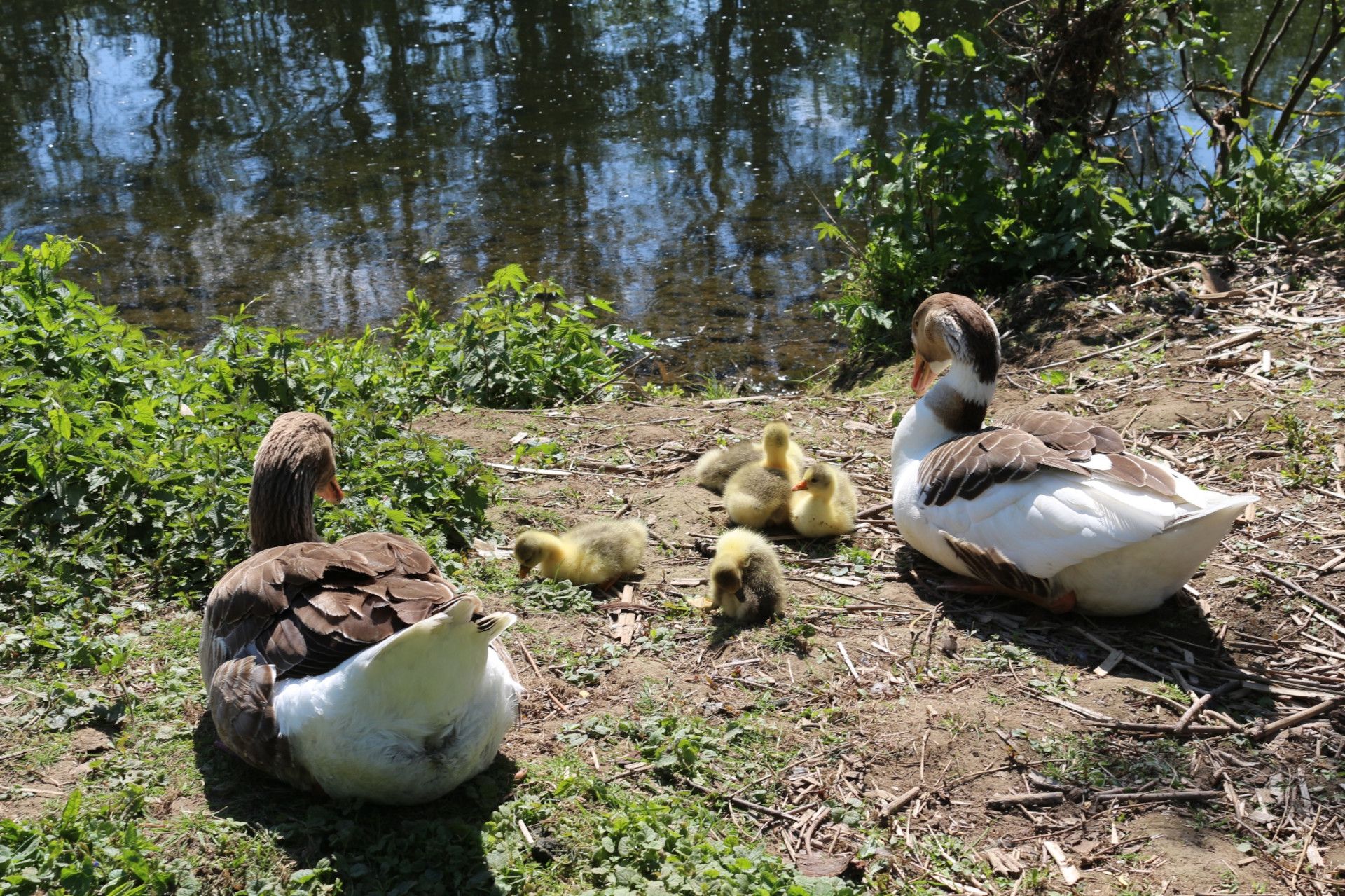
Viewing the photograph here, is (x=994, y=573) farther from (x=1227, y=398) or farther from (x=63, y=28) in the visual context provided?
(x=63, y=28)


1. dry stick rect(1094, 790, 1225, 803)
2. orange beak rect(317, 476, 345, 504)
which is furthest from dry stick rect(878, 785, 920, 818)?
orange beak rect(317, 476, 345, 504)

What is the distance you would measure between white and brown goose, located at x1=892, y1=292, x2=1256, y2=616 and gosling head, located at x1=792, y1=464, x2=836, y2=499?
1.10 ft

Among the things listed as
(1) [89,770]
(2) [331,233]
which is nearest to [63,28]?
(2) [331,233]

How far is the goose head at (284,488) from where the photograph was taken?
14.6 ft

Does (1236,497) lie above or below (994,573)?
above

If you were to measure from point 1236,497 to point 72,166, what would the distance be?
14.8 m

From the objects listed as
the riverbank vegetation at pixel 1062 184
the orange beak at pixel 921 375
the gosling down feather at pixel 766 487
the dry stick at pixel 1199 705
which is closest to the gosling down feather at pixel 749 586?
the gosling down feather at pixel 766 487

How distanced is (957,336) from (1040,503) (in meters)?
1.21

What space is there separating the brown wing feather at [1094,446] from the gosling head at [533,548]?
7.80 ft

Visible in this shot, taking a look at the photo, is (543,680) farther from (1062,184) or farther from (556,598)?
(1062,184)

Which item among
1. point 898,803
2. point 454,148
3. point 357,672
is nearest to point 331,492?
point 357,672

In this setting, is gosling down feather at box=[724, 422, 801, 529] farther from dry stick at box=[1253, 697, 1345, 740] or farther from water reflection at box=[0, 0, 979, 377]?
water reflection at box=[0, 0, 979, 377]

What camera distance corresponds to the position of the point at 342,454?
572 centimetres

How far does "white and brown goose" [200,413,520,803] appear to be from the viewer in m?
3.36
